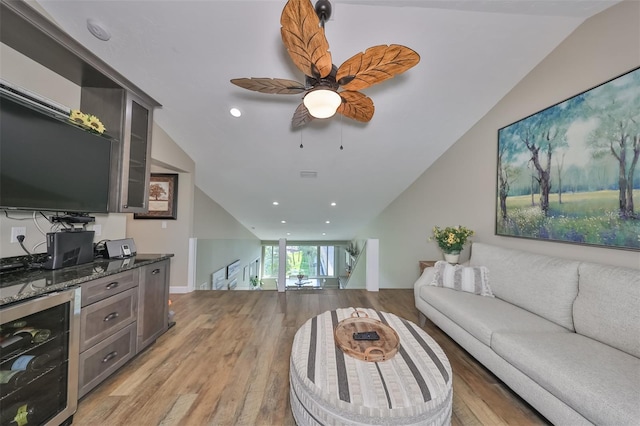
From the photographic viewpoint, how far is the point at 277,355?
212 cm

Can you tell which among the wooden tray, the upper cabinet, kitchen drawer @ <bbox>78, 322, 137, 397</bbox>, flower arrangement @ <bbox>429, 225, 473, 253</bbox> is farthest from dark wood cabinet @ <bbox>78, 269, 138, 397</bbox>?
flower arrangement @ <bbox>429, 225, 473, 253</bbox>

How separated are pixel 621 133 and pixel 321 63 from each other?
2277mm

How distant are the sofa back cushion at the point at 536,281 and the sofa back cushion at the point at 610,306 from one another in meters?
0.06

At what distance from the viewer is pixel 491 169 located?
116 inches

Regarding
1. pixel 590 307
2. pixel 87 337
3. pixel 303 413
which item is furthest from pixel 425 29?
pixel 87 337

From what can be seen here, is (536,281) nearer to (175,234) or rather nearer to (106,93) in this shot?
(106,93)

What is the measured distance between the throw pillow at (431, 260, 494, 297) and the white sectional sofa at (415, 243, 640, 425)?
8 centimetres

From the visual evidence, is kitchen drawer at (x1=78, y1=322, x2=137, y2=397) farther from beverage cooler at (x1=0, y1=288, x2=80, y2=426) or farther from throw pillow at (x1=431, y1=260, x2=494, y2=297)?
throw pillow at (x1=431, y1=260, x2=494, y2=297)

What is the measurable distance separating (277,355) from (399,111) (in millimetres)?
3062

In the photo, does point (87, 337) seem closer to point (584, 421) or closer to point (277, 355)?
point (277, 355)

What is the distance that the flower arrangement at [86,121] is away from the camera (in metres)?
1.79

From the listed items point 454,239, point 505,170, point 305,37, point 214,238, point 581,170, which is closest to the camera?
point 305,37

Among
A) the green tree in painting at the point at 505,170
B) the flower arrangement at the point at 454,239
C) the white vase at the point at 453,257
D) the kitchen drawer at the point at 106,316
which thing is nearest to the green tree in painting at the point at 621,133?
the green tree in painting at the point at 505,170

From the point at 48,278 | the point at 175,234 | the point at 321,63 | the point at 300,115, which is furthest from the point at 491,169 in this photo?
the point at 175,234
